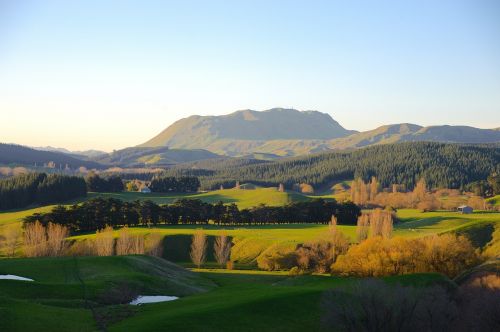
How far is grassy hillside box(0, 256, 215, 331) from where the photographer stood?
44781 millimetres

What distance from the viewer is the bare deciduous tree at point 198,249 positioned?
118 m

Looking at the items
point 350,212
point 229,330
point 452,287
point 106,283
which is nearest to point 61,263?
point 106,283

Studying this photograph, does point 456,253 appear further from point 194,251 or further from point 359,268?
point 194,251

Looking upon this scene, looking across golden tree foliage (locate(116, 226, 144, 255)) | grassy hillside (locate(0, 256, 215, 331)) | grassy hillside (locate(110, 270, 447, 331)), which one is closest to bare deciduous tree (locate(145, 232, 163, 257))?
golden tree foliage (locate(116, 226, 144, 255))

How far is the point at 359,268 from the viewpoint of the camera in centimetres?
9350

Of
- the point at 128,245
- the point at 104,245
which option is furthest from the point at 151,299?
the point at 104,245

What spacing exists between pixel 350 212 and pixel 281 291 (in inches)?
4839

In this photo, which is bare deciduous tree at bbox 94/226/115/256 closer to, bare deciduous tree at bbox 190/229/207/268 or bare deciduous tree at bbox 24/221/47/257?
bare deciduous tree at bbox 24/221/47/257

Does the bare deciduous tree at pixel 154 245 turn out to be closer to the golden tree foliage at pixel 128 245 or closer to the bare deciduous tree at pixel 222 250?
the golden tree foliage at pixel 128 245

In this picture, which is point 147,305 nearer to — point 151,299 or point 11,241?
point 151,299

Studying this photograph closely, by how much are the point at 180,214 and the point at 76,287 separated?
4200 inches

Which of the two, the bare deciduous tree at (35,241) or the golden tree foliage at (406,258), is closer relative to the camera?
the golden tree foliage at (406,258)

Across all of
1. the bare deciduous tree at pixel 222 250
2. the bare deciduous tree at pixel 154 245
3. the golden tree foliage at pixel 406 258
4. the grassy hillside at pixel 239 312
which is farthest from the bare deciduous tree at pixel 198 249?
the grassy hillside at pixel 239 312

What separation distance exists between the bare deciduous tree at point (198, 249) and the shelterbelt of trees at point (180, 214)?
40692mm
